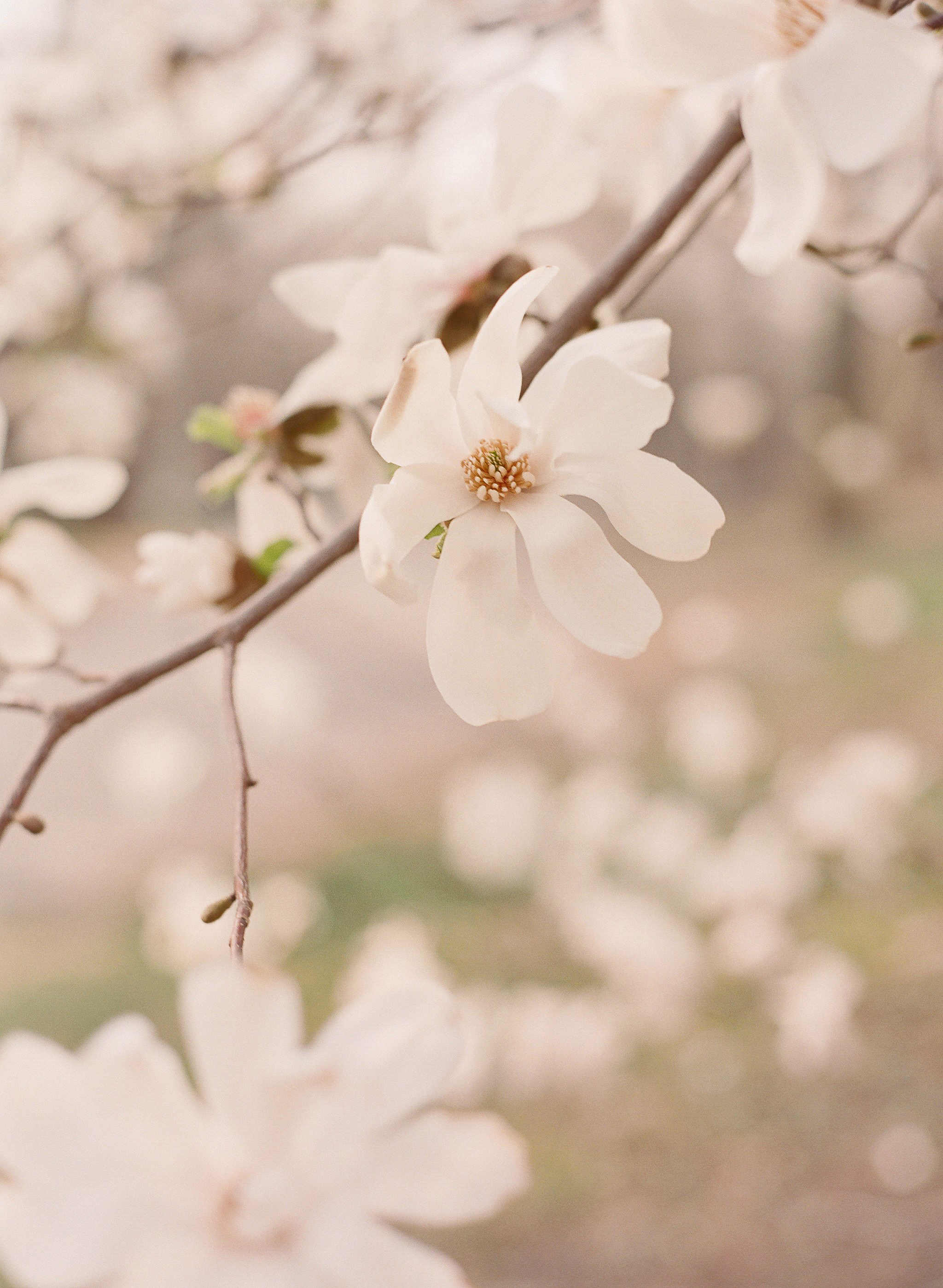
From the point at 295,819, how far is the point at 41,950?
2.68 ft

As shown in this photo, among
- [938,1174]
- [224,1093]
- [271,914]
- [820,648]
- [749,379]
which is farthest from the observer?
[749,379]

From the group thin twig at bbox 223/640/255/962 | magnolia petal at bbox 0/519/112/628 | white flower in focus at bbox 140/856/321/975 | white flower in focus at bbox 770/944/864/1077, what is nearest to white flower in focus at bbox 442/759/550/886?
white flower in focus at bbox 140/856/321/975

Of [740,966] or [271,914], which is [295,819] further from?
[740,966]

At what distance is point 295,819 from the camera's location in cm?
309

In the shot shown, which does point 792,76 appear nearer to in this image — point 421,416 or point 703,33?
point 703,33

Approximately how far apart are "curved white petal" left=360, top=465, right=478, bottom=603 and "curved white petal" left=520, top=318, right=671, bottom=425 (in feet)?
0.12

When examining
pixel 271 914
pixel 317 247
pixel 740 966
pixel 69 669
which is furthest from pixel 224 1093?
pixel 271 914

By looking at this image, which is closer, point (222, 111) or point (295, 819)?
point (222, 111)

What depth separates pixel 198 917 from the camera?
2006mm

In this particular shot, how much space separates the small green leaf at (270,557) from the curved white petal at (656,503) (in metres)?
0.22

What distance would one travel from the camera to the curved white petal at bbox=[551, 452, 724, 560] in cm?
31

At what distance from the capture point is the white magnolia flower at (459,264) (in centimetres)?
43

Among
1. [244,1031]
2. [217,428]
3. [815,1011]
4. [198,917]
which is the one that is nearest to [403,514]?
[244,1031]

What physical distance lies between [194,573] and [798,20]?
0.34 meters
